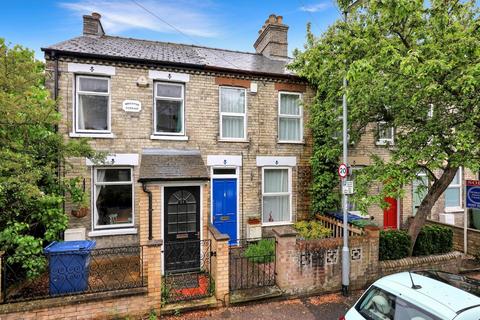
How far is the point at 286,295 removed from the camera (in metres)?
6.20

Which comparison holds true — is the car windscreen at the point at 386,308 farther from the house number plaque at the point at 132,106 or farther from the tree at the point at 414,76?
the house number plaque at the point at 132,106

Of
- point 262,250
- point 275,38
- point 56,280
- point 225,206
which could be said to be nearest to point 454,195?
point 262,250

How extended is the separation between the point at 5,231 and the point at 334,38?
847cm

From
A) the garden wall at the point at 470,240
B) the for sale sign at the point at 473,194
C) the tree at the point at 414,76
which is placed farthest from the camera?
the garden wall at the point at 470,240

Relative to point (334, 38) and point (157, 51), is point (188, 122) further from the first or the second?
point (334, 38)

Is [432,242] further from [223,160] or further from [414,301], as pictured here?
[223,160]

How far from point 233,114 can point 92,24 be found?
6718 mm

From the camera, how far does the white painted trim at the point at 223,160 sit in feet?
30.1

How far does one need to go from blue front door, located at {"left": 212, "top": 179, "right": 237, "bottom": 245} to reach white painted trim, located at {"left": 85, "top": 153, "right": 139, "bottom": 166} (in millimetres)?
2733

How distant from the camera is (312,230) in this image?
8.84m

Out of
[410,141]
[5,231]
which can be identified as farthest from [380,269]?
[5,231]

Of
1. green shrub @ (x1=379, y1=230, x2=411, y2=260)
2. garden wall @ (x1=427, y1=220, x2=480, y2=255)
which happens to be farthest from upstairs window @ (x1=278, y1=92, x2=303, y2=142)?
garden wall @ (x1=427, y1=220, x2=480, y2=255)

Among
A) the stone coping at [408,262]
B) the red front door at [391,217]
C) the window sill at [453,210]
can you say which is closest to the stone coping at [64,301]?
the stone coping at [408,262]

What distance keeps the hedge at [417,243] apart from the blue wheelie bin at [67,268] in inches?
293
